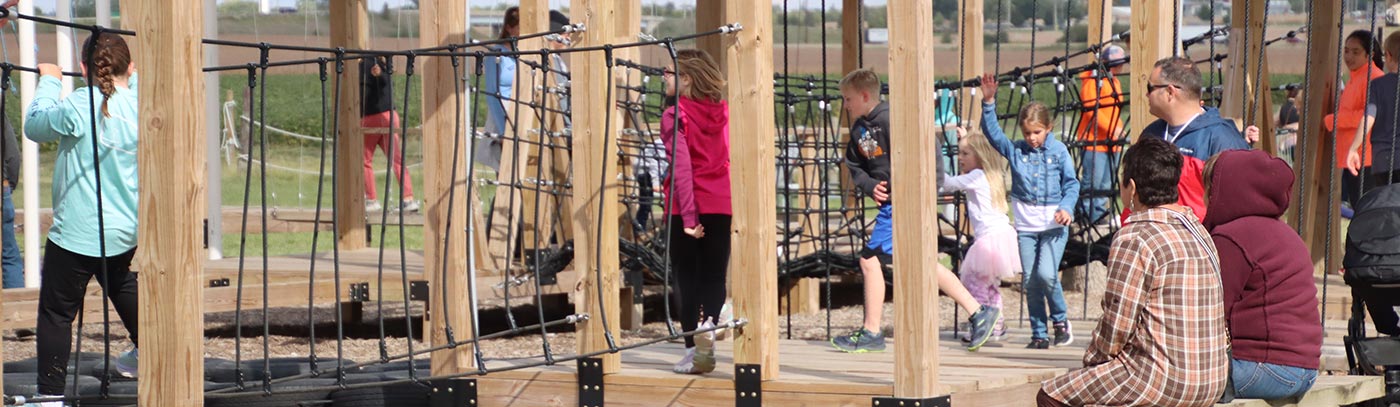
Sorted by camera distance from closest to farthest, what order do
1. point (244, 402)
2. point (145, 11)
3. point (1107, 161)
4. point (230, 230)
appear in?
point (145, 11) < point (244, 402) < point (1107, 161) < point (230, 230)

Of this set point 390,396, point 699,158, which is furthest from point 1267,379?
point 390,396

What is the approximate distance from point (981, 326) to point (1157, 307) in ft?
6.49

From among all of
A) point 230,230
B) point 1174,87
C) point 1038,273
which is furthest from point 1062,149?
point 230,230

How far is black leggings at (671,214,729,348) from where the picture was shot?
6.05 m

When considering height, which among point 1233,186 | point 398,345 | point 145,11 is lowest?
point 398,345

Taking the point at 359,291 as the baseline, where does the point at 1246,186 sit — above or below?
above

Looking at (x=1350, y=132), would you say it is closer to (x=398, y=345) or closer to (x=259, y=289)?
(x=398, y=345)

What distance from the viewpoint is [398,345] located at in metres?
8.96

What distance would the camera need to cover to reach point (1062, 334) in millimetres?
6676

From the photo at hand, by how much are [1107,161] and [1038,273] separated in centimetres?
321

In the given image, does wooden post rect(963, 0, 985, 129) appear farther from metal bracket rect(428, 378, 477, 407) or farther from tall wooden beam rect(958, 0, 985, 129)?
metal bracket rect(428, 378, 477, 407)

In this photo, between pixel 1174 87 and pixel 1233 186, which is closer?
pixel 1233 186

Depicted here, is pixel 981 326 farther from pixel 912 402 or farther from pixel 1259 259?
pixel 1259 259

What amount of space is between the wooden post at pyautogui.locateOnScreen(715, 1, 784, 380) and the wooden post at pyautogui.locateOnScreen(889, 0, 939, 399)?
0.41 metres
